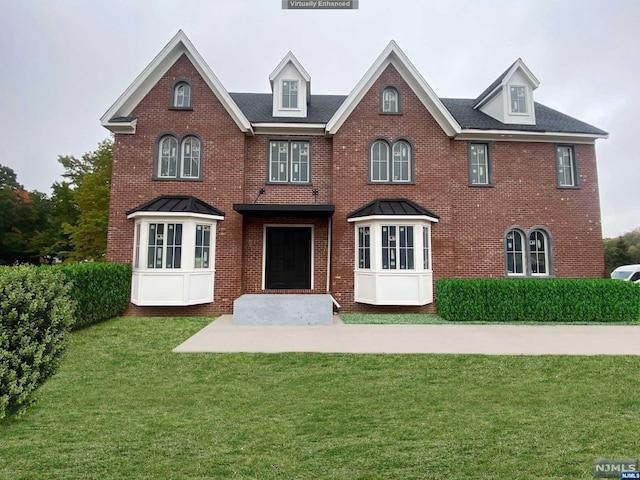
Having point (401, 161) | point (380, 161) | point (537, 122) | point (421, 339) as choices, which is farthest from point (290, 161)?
point (537, 122)

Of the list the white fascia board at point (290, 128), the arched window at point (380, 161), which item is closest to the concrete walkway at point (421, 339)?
the arched window at point (380, 161)

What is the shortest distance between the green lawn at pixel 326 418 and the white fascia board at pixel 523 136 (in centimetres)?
874

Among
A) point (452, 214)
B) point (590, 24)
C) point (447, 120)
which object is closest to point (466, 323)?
point (452, 214)

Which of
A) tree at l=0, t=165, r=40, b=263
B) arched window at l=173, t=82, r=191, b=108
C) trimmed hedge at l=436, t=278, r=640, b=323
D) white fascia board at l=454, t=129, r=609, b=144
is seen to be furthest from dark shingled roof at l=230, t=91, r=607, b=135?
tree at l=0, t=165, r=40, b=263

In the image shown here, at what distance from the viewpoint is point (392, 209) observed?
10648 millimetres

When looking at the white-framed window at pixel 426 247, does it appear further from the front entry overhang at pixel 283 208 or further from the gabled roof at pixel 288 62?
the gabled roof at pixel 288 62

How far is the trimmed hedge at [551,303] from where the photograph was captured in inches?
373

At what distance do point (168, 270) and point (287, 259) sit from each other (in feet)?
13.0

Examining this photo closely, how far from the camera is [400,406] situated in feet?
12.8

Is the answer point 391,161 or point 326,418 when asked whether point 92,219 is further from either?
point 326,418

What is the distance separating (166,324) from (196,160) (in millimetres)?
5638

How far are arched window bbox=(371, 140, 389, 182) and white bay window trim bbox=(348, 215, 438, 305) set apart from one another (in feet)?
6.38

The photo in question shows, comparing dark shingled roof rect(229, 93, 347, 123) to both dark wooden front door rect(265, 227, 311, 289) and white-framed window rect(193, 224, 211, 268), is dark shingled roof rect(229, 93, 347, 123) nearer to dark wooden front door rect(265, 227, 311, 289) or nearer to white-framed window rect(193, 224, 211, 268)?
dark wooden front door rect(265, 227, 311, 289)

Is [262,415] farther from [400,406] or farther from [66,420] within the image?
[66,420]
